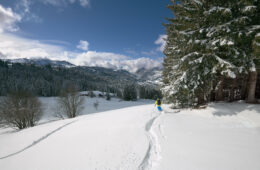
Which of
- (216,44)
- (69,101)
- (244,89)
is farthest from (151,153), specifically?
(69,101)

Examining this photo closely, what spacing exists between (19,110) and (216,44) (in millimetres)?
26331

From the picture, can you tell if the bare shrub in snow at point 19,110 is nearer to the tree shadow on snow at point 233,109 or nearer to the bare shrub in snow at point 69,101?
the bare shrub in snow at point 69,101

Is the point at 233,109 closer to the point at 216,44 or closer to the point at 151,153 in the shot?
the point at 216,44

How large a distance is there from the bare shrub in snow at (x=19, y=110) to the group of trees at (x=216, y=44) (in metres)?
22.5

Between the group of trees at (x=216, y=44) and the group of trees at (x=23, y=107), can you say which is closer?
the group of trees at (x=216, y=44)

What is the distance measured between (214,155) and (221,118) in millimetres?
3891

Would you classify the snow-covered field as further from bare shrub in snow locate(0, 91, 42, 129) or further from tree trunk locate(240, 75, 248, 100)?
bare shrub in snow locate(0, 91, 42, 129)

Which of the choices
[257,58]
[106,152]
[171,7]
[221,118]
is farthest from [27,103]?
[257,58]

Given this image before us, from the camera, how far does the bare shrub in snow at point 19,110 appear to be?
52.2ft

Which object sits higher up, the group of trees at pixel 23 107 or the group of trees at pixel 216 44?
the group of trees at pixel 216 44

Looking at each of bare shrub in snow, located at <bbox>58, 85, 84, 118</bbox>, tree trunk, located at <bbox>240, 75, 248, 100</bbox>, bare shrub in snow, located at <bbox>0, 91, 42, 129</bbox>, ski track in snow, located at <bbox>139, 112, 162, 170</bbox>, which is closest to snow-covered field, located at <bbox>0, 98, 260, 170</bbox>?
ski track in snow, located at <bbox>139, 112, 162, 170</bbox>

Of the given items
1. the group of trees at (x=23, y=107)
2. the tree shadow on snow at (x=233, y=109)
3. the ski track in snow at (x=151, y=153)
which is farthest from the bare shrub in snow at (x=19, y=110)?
the tree shadow on snow at (x=233, y=109)

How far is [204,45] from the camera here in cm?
700

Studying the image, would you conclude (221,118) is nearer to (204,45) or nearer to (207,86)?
(207,86)
